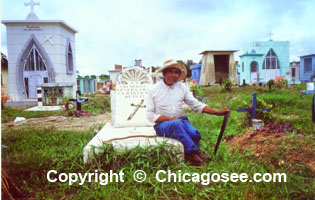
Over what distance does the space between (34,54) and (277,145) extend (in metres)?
10.7

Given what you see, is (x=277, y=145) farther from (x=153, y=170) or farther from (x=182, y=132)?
(x=153, y=170)

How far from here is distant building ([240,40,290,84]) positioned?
1459 centimetres

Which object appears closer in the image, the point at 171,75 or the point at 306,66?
the point at 171,75

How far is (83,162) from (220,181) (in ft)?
5.09

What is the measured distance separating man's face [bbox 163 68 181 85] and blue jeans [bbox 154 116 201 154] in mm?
472

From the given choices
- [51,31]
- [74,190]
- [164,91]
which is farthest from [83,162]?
[51,31]

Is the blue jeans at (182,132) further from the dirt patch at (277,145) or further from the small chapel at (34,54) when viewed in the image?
the small chapel at (34,54)

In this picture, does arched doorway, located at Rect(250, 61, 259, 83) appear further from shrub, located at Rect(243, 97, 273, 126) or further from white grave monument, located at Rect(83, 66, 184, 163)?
white grave monument, located at Rect(83, 66, 184, 163)

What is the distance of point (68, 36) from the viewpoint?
11789 millimetres

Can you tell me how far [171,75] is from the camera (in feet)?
9.80

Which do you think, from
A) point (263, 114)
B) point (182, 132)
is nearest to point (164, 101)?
point (182, 132)

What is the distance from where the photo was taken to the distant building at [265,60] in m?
14.6

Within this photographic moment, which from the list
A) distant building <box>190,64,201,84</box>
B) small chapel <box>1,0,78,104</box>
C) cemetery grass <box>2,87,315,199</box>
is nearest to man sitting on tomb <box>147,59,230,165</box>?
cemetery grass <box>2,87,315,199</box>

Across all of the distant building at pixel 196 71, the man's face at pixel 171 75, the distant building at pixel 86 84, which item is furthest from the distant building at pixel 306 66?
the man's face at pixel 171 75
